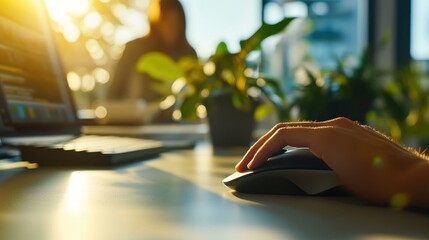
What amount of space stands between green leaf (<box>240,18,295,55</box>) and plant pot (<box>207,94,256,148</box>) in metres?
0.18

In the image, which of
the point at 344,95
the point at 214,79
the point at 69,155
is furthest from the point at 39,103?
the point at 344,95

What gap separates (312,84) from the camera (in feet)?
7.29

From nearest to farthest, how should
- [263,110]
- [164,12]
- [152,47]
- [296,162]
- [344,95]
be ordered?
[296,162], [263,110], [344,95], [164,12], [152,47]

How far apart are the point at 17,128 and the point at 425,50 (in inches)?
139

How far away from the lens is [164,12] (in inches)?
119

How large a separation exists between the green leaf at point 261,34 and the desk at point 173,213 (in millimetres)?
614

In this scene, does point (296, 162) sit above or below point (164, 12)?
below

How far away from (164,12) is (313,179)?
2584 mm

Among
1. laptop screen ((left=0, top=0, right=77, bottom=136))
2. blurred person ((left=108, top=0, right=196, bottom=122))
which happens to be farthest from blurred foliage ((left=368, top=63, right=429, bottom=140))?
laptop screen ((left=0, top=0, right=77, bottom=136))

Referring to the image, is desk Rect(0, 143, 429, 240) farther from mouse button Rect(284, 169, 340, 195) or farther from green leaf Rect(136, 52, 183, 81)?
green leaf Rect(136, 52, 183, 81)

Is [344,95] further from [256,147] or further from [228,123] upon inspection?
[256,147]

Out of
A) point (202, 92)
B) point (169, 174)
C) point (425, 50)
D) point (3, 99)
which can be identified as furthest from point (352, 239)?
point (425, 50)

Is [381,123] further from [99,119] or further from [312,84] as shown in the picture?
[99,119]

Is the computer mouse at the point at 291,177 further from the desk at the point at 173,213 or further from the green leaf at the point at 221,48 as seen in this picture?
the green leaf at the point at 221,48
